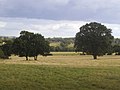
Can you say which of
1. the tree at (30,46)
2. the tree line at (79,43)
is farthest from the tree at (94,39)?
the tree at (30,46)

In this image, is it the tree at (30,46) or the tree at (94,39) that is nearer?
the tree at (30,46)

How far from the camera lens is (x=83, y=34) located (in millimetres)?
100062

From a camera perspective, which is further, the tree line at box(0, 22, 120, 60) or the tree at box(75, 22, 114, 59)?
the tree at box(75, 22, 114, 59)

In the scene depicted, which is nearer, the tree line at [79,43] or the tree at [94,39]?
the tree line at [79,43]

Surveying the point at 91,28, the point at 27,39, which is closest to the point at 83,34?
the point at 91,28

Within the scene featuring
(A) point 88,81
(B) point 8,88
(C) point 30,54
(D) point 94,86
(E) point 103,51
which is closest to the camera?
(B) point 8,88

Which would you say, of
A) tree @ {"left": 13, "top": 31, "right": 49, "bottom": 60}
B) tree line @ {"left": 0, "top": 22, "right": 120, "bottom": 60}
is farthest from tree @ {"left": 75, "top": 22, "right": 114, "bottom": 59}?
tree @ {"left": 13, "top": 31, "right": 49, "bottom": 60}

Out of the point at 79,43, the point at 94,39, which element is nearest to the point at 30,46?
the point at 79,43

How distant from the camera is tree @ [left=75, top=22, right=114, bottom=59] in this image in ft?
319

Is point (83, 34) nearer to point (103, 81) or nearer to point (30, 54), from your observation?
point (30, 54)

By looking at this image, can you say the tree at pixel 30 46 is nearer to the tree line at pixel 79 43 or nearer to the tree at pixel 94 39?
the tree line at pixel 79 43

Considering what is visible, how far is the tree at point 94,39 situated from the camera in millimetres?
97188

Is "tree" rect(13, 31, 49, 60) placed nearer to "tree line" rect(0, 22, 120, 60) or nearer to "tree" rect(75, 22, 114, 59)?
"tree line" rect(0, 22, 120, 60)

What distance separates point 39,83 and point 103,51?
75.5 meters
